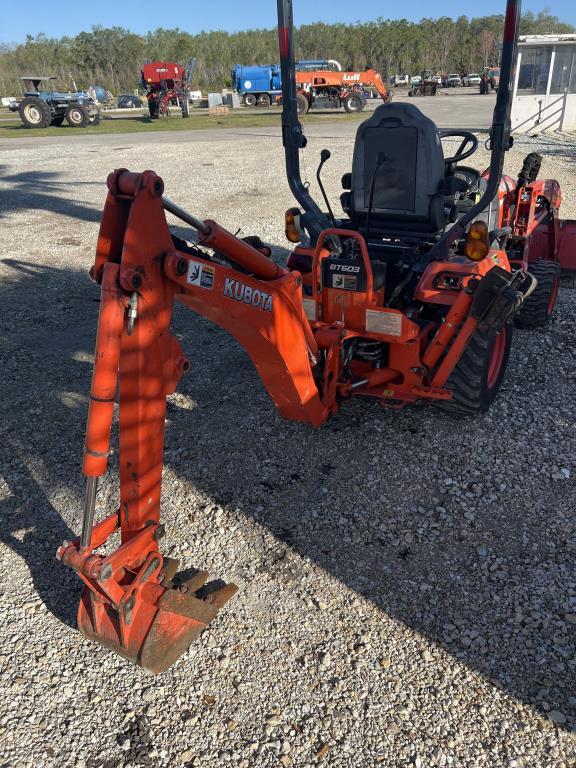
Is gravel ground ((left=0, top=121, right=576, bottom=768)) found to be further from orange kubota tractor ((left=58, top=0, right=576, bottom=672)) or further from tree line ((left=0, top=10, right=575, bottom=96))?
tree line ((left=0, top=10, right=575, bottom=96))

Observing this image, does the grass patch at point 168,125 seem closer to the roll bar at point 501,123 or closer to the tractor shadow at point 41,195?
the tractor shadow at point 41,195

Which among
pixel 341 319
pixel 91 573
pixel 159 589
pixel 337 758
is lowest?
pixel 337 758

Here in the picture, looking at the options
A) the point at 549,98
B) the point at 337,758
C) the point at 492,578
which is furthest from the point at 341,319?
the point at 549,98

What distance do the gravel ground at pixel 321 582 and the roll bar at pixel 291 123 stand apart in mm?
1400

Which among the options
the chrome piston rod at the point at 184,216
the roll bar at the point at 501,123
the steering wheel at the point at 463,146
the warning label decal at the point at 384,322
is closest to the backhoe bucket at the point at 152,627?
the chrome piston rod at the point at 184,216

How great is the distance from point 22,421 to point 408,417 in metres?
2.95

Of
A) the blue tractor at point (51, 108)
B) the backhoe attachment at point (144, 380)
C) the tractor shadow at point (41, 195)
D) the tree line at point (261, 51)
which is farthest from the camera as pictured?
the tree line at point (261, 51)

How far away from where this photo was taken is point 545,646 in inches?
108

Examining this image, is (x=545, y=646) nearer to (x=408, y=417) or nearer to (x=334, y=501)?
(x=334, y=501)

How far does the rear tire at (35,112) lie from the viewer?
84.3ft

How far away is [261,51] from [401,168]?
84537mm

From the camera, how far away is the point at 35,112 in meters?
26.0

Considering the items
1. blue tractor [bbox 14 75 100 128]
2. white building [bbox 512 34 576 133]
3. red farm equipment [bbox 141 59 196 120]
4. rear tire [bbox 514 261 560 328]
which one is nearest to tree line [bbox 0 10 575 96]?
red farm equipment [bbox 141 59 196 120]

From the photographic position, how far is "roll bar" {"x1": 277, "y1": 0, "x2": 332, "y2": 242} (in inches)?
159
